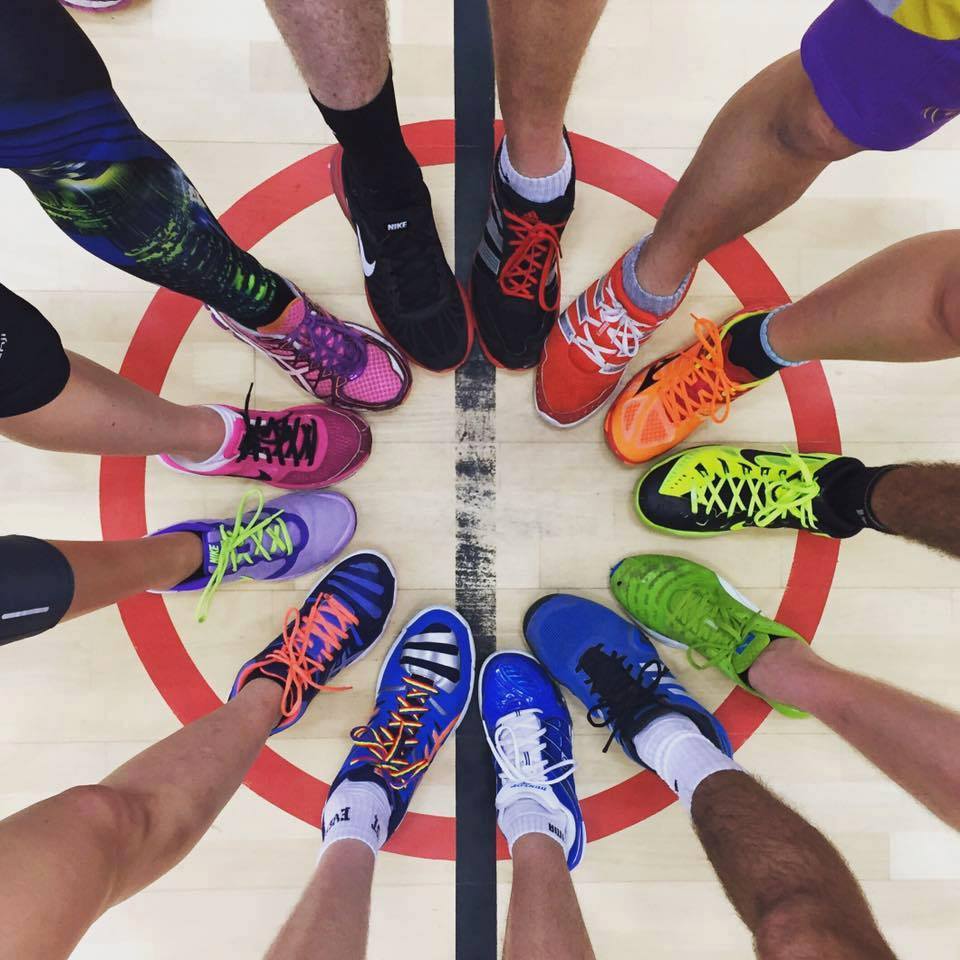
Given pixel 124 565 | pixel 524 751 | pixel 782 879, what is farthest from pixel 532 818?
pixel 124 565

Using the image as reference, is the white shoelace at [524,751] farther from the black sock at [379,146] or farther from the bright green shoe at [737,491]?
the black sock at [379,146]

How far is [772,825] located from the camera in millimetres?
879

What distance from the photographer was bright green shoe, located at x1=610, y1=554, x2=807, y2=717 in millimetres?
1231

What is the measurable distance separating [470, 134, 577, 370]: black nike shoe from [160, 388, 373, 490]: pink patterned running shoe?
0.34m

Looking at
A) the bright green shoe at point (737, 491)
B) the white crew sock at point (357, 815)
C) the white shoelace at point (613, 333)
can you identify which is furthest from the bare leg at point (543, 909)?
the white shoelace at point (613, 333)

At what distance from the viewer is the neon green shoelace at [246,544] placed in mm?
1225

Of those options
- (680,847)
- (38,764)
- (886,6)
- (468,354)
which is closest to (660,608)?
(680,847)

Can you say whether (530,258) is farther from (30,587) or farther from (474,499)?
(30,587)

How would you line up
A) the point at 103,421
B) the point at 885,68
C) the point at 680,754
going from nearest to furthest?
1. the point at 885,68
2. the point at 103,421
3. the point at 680,754

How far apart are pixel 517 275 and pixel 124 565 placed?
0.87 meters

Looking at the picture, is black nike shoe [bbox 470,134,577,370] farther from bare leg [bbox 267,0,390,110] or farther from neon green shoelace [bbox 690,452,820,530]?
neon green shoelace [bbox 690,452,820,530]

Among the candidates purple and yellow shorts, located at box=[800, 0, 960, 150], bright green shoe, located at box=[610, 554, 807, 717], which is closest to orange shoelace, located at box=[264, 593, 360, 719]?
bright green shoe, located at box=[610, 554, 807, 717]

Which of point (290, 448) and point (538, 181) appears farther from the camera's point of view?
point (290, 448)

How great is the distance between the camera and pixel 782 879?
0.80 meters
